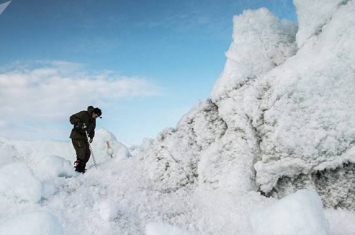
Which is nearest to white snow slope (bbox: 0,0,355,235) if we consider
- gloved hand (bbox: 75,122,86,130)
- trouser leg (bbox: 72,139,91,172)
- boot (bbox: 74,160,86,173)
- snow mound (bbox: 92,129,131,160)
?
boot (bbox: 74,160,86,173)

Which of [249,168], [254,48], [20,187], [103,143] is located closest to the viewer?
[20,187]

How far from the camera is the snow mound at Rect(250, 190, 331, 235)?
5.54 m

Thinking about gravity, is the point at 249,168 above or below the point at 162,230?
above

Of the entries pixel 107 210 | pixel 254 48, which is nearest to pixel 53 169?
pixel 107 210

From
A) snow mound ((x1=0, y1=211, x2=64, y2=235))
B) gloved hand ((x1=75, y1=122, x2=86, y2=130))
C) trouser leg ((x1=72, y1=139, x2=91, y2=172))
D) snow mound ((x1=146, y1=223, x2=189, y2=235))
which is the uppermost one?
gloved hand ((x1=75, y1=122, x2=86, y2=130))

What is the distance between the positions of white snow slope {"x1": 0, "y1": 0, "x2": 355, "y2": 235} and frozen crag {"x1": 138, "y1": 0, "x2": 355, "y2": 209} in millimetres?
22

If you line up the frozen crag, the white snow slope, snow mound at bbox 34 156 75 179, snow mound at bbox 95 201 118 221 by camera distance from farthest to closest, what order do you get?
snow mound at bbox 34 156 75 179 < the frozen crag < snow mound at bbox 95 201 118 221 < the white snow slope

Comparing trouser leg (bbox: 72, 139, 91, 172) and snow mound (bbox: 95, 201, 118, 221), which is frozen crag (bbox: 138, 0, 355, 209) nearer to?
snow mound (bbox: 95, 201, 118, 221)

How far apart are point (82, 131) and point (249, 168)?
6203mm

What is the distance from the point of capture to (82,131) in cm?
1174

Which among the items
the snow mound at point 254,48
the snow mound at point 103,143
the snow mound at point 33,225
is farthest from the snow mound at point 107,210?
the snow mound at point 103,143

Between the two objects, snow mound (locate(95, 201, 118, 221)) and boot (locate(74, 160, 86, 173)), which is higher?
boot (locate(74, 160, 86, 173))

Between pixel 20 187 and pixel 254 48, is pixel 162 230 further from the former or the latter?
pixel 254 48

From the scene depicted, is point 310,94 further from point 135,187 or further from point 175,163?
point 135,187
